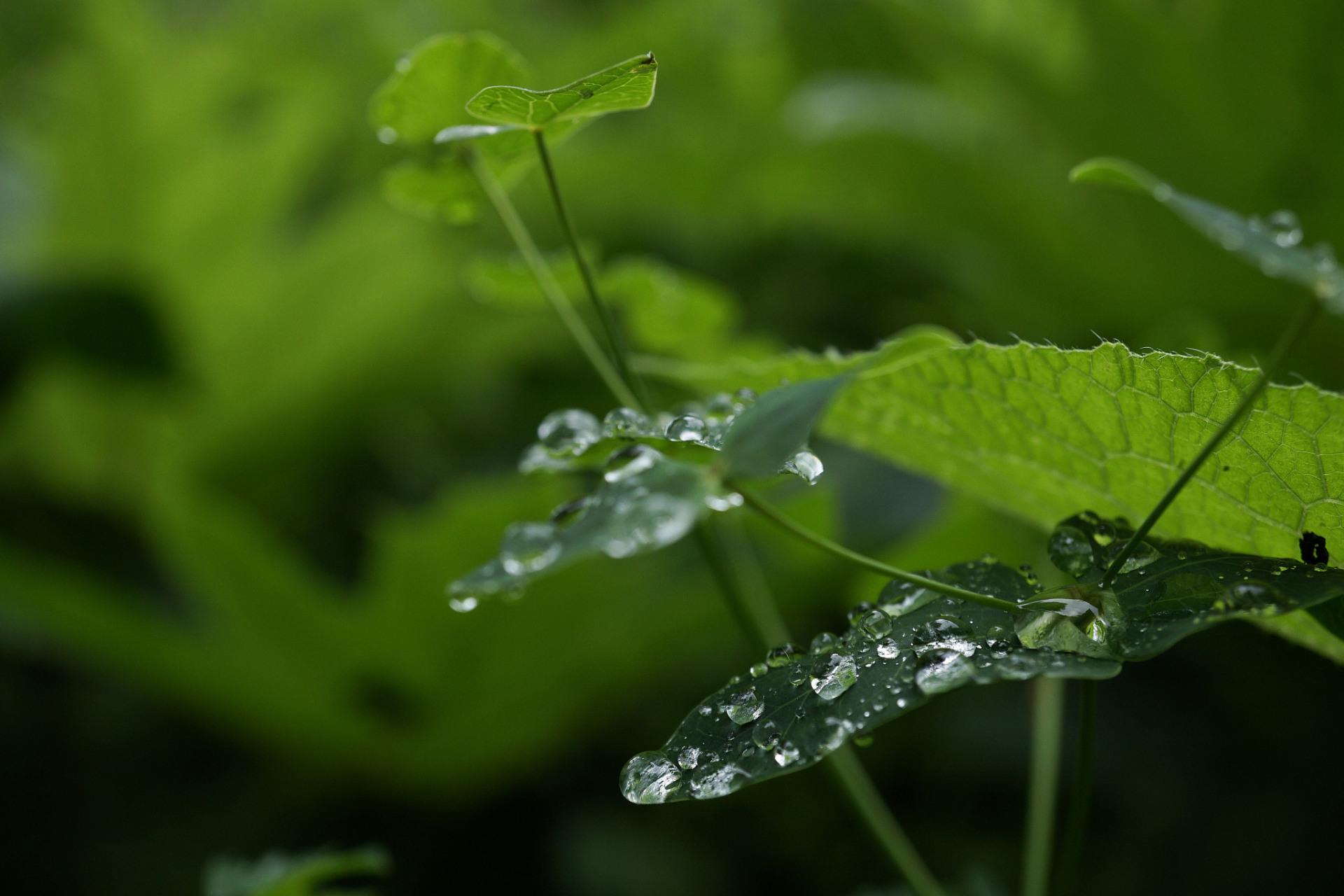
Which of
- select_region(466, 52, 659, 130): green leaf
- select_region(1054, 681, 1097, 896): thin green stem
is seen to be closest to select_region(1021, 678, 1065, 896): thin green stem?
select_region(1054, 681, 1097, 896): thin green stem

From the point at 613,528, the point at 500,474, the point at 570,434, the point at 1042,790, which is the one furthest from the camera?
the point at 500,474

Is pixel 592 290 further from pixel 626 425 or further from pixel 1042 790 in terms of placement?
pixel 1042 790

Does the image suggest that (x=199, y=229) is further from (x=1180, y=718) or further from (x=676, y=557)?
(x=1180, y=718)

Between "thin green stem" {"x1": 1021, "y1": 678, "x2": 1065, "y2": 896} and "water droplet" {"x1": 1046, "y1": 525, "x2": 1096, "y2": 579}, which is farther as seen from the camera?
"thin green stem" {"x1": 1021, "y1": 678, "x2": 1065, "y2": 896}

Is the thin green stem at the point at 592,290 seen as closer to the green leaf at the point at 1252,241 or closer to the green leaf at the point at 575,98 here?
the green leaf at the point at 575,98

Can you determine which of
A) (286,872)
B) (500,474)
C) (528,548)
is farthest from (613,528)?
(500,474)

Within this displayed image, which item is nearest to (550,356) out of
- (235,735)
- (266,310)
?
(266,310)

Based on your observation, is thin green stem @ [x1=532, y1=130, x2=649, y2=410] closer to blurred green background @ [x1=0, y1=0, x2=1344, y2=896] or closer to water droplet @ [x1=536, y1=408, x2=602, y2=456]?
water droplet @ [x1=536, y1=408, x2=602, y2=456]
